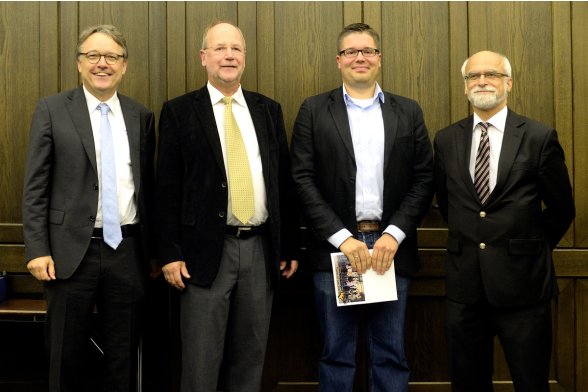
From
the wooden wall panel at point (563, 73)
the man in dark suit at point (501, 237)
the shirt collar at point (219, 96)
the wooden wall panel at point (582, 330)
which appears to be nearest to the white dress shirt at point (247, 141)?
the shirt collar at point (219, 96)

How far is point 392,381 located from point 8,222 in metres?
1.93

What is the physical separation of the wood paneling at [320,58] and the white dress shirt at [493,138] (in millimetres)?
528

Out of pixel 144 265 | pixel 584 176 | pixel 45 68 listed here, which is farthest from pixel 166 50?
pixel 584 176

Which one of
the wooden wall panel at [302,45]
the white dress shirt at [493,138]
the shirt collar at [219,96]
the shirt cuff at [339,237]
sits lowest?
the shirt cuff at [339,237]

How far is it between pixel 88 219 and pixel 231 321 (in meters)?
0.67

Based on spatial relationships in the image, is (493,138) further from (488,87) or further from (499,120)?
(488,87)

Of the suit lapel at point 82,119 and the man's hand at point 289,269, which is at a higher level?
the suit lapel at point 82,119

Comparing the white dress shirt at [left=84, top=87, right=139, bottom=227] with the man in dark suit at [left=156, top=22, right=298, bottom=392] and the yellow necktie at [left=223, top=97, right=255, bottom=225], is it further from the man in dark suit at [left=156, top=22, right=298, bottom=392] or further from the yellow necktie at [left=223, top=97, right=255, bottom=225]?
the yellow necktie at [left=223, top=97, right=255, bottom=225]

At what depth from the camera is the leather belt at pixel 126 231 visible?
2252mm

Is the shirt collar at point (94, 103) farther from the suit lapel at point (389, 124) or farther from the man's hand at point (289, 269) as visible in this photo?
the suit lapel at point (389, 124)

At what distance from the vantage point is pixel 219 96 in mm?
2420

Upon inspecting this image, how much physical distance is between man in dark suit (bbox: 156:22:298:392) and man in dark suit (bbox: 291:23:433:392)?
0.18 meters

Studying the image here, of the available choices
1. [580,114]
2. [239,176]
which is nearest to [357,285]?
[239,176]

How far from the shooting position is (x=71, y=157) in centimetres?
224
